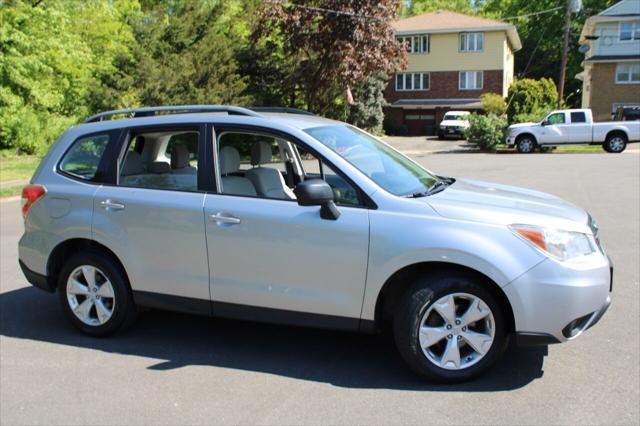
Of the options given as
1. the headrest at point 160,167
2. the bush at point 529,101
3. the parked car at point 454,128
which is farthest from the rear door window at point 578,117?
the headrest at point 160,167

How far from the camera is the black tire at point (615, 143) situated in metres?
27.1

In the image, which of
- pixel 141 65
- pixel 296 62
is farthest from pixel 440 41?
pixel 141 65

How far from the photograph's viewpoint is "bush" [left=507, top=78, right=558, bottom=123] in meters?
32.3

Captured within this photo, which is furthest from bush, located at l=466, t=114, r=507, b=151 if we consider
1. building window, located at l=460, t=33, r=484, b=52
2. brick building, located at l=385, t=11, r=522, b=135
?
building window, located at l=460, t=33, r=484, b=52

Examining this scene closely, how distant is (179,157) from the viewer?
18.2ft

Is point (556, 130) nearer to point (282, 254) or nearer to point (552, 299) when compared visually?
point (552, 299)

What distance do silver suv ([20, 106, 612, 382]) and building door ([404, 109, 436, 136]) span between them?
45.7 meters

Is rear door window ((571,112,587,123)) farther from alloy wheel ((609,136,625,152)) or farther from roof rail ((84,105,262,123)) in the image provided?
roof rail ((84,105,262,123))

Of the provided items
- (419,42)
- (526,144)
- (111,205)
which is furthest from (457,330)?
(419,42)

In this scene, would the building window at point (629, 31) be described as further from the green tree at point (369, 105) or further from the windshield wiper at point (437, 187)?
the windshield wiper at point (437, 187)

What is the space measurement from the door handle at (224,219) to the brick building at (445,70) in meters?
46.1

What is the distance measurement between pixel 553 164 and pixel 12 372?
2004 centimetres

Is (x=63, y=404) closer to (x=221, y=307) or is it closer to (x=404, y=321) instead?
(x=221, y=307)

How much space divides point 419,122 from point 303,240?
157 feet
